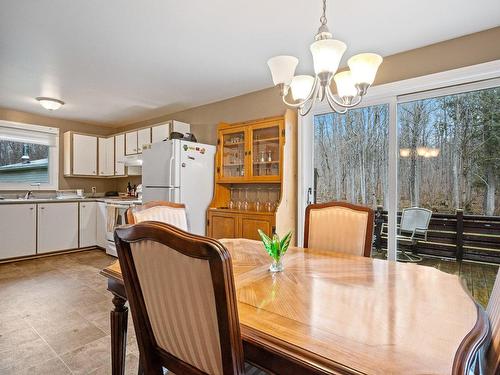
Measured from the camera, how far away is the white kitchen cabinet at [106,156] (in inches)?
210

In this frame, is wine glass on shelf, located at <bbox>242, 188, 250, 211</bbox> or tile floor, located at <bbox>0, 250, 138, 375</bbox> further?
wine glass on shelf, located at <bbox>242, 188, 250, 211</bbox>

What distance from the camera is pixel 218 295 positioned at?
70 centimetres

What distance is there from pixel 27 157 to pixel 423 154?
225 inches

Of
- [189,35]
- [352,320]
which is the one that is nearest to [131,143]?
[189,35]

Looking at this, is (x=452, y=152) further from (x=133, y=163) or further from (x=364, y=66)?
(x=133, y=163)

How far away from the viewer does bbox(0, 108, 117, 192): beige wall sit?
4.63m

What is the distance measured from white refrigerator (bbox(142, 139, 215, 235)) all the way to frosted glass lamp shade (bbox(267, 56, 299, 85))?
2.11m

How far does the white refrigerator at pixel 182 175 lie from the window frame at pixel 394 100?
1251mm

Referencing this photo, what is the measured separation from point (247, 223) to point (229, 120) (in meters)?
1.52

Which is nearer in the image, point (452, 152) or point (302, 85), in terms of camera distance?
point (302, 85)

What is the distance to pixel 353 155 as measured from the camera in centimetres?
309

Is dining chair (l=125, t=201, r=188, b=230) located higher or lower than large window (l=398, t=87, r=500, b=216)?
lower

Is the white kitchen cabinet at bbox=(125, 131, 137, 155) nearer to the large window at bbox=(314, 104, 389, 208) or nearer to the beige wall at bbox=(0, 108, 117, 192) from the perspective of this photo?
the beige wall at bbox=(0, 108, 117, 192)

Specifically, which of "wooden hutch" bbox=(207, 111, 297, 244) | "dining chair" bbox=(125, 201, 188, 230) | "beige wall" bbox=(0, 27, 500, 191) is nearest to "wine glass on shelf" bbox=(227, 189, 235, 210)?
A: "wooden hutch" bbox=(207, 111, 297, 244)
